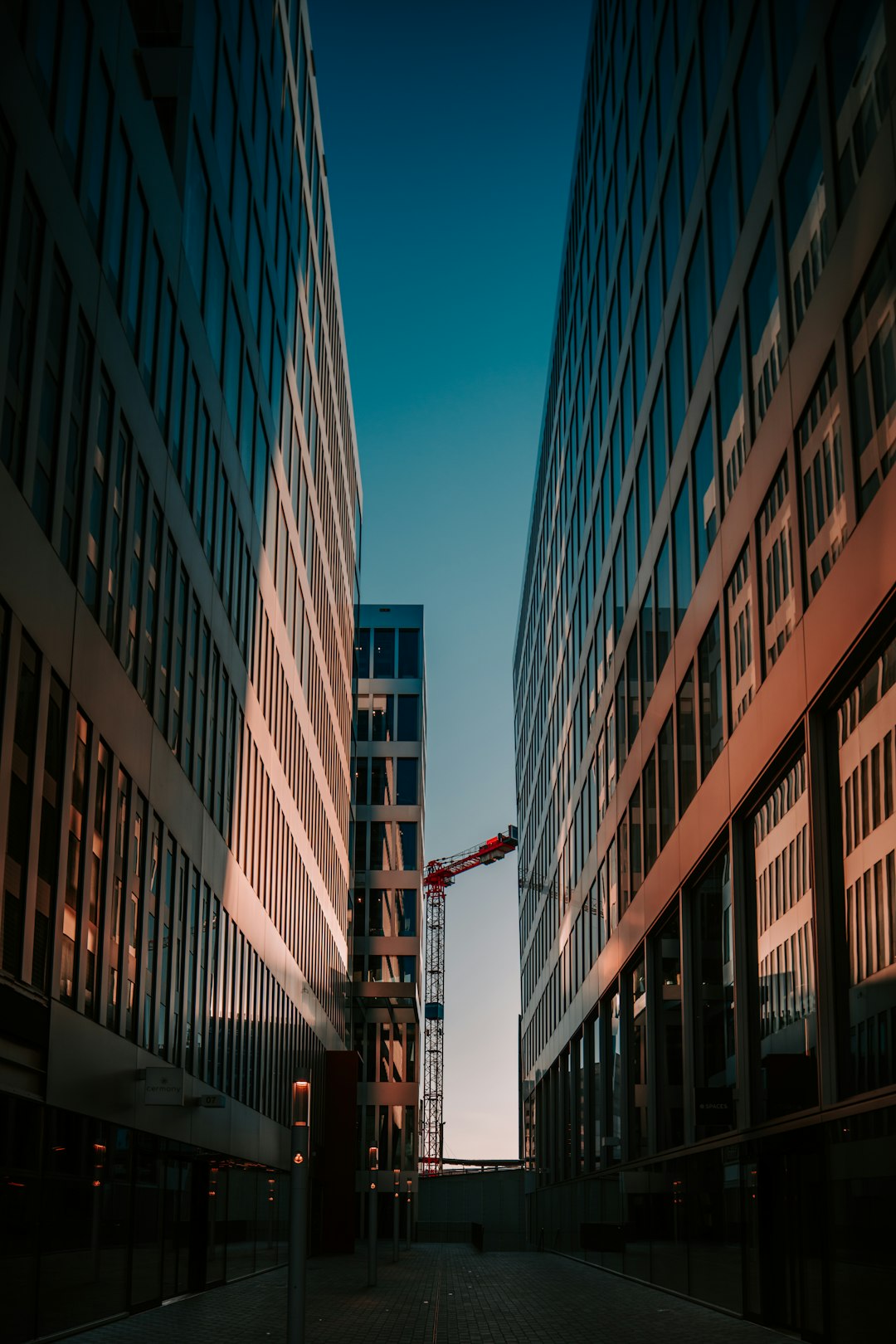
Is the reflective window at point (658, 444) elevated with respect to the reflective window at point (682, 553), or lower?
elevated

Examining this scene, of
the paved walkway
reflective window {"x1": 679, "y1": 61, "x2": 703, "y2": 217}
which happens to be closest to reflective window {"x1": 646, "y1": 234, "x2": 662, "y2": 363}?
reflective window {"x1": 679, "y1": 61, "x2": 703, "y2": 217}

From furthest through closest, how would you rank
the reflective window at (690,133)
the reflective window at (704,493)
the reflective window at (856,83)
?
the reflective window at (690,133) → the reflective window at (704,493) → the reflective window at (856,83)

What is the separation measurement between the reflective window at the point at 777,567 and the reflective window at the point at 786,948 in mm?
2231

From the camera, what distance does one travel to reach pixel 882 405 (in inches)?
723

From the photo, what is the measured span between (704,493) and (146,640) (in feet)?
40.0

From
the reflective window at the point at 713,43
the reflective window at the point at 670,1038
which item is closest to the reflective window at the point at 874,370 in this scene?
the reflective window at the point at 713,43

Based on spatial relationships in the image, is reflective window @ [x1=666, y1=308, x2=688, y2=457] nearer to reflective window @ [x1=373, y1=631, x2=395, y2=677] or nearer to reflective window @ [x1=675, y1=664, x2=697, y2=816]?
reflective window @ [x1=675, y1=664, x2=697, y2=816]

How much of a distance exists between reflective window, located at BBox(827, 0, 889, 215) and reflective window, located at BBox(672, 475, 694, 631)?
13.0 m

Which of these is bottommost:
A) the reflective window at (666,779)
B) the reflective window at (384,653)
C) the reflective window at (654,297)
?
the reflective window at (666,779)

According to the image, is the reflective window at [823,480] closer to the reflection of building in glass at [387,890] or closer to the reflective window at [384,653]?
the reflection of building in glass at [387,890]

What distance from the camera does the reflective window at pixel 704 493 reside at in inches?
1186

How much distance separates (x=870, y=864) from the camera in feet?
61.8

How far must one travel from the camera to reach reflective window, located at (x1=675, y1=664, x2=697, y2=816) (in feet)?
105

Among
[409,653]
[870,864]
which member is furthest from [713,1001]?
[409,653]
